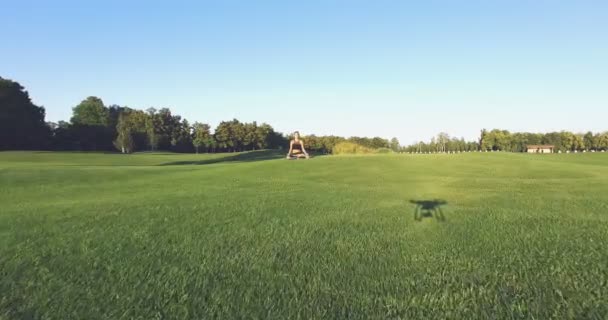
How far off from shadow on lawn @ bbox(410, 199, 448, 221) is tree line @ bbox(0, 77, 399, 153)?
92.7 m

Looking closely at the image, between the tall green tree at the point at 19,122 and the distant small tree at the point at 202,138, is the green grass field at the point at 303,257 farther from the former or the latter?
the distant small tree at the point at 202,138

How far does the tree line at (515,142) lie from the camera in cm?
12425

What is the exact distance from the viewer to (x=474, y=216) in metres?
11.4

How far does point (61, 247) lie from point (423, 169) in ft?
84.5

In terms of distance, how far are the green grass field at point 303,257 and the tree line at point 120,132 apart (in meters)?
85.9

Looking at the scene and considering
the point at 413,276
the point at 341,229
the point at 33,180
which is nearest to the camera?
the point at 413,276

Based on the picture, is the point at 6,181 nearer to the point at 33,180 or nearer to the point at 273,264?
the point at 33,180

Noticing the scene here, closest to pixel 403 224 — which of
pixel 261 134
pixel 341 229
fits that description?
pixel 341 229

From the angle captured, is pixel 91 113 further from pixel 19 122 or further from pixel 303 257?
pixel 303 257

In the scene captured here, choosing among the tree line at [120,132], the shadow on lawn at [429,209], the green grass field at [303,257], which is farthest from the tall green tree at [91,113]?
the shadow on lawn at [429,209]

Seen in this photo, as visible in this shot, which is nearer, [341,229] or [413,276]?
[413,276]

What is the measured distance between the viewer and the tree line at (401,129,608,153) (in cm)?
12425

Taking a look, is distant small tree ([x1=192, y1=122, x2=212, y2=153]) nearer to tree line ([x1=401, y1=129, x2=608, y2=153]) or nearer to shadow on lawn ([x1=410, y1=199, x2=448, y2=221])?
tree line ([x1=401, y1=129, x2=608, y2=153])

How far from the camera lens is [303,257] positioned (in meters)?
7.34
